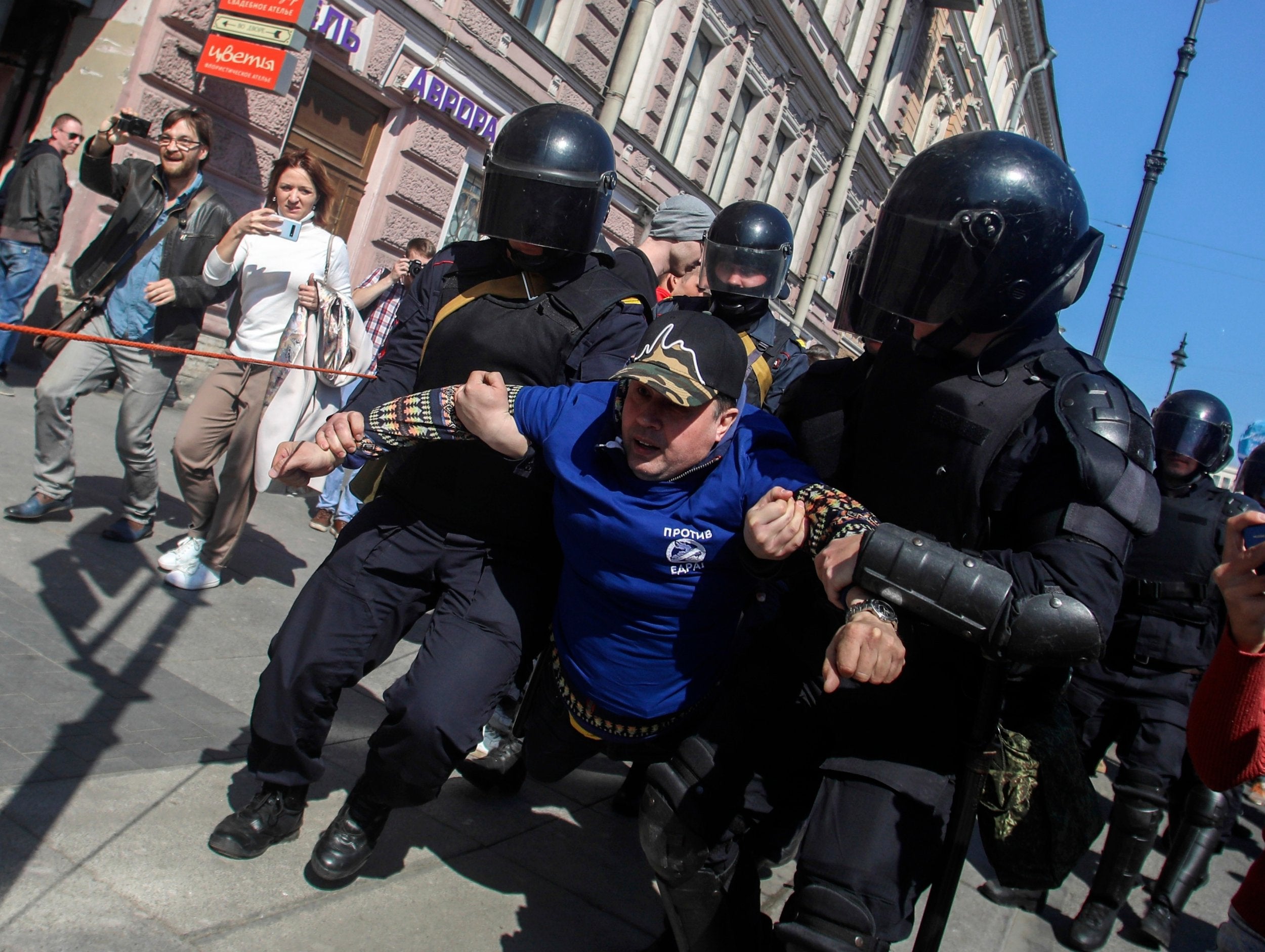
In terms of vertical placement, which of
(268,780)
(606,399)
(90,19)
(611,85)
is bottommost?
(268,780)

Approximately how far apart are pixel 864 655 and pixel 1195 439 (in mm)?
3365

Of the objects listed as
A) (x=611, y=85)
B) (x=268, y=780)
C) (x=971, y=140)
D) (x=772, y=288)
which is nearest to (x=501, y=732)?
(x=268, y=780)

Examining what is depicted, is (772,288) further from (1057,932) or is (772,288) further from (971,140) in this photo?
(1057,932)

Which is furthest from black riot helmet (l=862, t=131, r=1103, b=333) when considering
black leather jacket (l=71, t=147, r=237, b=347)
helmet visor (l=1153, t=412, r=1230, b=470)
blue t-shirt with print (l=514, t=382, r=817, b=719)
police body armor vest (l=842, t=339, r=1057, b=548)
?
black leather jacket (l=71, t=147, r=237, b=347)

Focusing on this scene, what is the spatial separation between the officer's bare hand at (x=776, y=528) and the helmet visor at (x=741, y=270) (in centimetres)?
185

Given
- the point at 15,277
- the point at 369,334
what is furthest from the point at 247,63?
the point at 369,334

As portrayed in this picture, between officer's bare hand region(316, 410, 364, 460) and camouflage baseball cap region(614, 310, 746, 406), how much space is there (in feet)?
2.46

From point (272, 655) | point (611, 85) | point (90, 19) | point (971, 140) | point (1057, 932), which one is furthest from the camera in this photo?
point (611, 85)

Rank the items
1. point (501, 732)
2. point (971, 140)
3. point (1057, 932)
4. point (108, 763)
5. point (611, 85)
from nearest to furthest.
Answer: point (971, 140) → point (108, 763) → point (501, 732) → point (1057, 932) → point (611, 85)

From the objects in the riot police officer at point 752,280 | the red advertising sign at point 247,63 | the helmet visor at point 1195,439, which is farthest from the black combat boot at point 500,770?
the red advertising sign at point 247,63

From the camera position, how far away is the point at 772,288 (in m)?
4.11

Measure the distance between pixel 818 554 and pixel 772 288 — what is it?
2121 millimetres

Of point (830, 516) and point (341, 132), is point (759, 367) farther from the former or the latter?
point (341, 132)

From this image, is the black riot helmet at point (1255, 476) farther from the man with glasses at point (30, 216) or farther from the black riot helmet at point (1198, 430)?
the man with glasses at point (30, 216)
